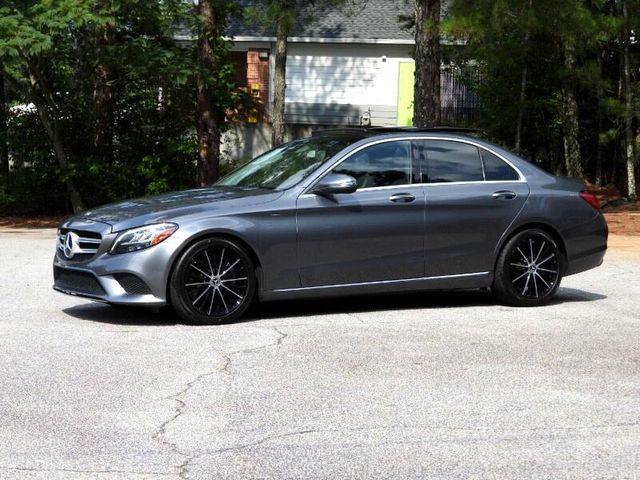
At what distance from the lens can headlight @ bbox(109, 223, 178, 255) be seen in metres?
9.29

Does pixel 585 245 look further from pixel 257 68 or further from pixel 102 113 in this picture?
pixel 257 68

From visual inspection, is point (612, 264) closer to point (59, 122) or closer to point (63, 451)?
point (63, 451)

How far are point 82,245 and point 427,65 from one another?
488 inches

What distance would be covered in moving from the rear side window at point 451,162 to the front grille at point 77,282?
3.03m

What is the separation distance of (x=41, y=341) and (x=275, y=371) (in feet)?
6.55

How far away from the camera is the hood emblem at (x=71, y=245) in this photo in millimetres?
9633

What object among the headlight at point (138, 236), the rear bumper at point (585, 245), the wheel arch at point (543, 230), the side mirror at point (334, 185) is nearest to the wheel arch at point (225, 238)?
the headlight at point (138, 236)

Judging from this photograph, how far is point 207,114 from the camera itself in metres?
24.0

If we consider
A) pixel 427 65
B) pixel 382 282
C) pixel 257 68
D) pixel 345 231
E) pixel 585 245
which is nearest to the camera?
pixel 345 231

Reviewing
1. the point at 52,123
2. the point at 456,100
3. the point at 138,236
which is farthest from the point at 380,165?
the point at 456,100

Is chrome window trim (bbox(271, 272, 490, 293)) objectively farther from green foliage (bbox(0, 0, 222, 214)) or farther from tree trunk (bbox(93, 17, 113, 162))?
tree trunk (bbox(93, 17, 113, 162))

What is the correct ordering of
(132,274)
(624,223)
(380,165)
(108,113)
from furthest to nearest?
(108,113) < (624,223) < (380,165) < (132,274)

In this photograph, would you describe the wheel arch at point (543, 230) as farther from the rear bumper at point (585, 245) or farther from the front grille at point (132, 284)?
the front grille at point (132, 284)

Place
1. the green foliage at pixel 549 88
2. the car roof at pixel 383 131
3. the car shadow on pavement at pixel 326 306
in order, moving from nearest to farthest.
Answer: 1. the car shadow on pavement at pixel 326 306
2. the car roof at pixel 383 131
3. the green foliage at pixel 549 88
